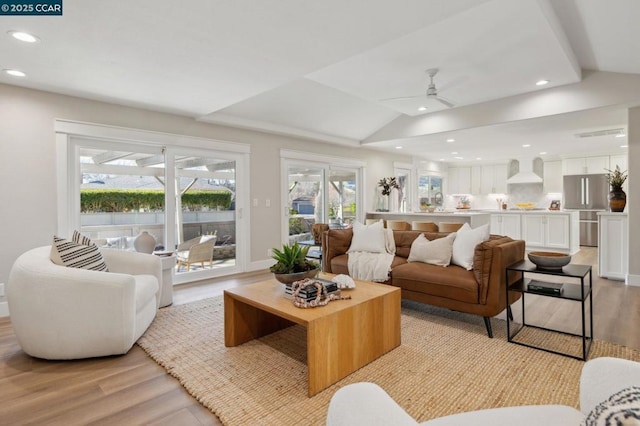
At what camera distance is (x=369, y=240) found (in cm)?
392

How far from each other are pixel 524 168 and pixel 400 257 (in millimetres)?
7060

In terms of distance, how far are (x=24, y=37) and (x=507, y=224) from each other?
340 inches

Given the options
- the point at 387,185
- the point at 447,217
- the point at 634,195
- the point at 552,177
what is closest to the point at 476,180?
the point at 552,177

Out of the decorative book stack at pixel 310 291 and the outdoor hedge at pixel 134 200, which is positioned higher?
the outdoor hedge at pixel 134 200

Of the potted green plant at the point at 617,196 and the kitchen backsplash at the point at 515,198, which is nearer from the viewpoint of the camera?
the potted green plant at the point at 617,196

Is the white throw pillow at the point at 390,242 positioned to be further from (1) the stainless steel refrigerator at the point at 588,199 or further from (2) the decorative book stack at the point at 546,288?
(1) the stainless steel refrigerator at the point at 588,199

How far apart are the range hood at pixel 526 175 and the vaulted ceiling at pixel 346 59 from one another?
326 cm

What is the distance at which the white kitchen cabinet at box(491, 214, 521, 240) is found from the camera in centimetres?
775

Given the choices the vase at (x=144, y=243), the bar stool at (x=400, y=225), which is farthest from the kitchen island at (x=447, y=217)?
the vase at (x=144, y=243)

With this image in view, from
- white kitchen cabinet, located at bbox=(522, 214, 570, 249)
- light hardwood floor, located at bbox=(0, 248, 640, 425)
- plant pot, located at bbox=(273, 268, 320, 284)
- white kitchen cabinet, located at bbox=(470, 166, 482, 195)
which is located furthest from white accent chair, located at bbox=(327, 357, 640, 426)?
white kitchen cabinet, located at bbox=(470, 166, 482, 195)

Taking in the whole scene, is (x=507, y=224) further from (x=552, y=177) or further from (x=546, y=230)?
(x=552, y=177)

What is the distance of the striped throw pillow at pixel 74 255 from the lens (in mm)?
2611

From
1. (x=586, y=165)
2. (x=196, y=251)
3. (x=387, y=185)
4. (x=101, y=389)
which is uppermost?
(x=586, y=165)

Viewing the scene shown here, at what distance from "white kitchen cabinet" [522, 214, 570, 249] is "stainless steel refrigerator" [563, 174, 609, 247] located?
5.11ft
